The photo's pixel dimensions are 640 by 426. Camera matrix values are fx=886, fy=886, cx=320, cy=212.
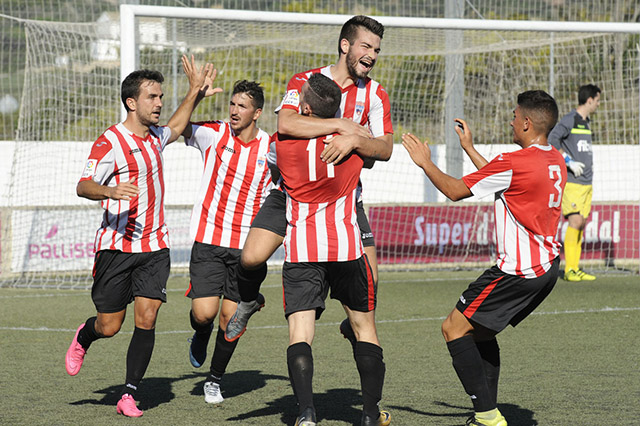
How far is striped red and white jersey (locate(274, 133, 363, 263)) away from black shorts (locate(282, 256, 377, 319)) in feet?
0.17

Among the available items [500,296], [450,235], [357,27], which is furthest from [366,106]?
[450,235]

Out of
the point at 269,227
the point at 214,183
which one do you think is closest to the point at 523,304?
the point at 269,227

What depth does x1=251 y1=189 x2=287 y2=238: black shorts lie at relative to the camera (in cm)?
495

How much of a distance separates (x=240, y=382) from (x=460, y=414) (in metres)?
1.78

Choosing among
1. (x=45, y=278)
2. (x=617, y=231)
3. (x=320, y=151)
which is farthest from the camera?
(x=617, y=231)

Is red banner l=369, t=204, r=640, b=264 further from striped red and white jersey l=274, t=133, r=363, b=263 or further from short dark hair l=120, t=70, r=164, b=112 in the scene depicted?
striped red and white jersey l=274, t=133, r=363, b=263

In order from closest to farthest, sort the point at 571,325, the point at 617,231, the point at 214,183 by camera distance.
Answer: the point at 214,183
the point at 571,325
the point at 617,231

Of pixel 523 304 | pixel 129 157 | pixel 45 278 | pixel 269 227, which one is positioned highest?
pixel 129 157

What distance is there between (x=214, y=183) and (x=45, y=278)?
696 cm

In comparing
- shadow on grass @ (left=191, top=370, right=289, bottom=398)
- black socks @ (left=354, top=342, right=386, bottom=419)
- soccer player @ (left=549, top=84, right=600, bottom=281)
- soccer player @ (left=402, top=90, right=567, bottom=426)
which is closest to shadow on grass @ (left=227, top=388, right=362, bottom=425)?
shadow on grass @ (left=191, top=370, right=289, bottom=398)

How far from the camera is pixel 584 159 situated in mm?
11680

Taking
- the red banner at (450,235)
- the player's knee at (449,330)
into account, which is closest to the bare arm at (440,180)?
the player's knee at (449,330)

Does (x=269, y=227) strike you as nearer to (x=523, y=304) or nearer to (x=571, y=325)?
(x=523, y=304)

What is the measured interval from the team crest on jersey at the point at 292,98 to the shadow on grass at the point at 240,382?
2207 millimetres
